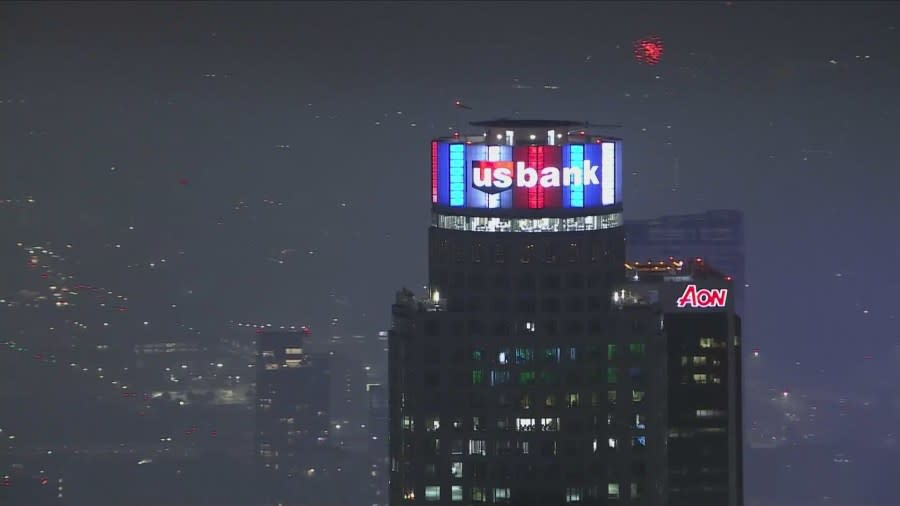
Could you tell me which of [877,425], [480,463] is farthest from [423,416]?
[877,425]

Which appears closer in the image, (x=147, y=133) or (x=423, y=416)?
(x=423, y=416)

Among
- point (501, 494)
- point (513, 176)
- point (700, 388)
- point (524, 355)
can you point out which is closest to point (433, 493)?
point (501, 494)

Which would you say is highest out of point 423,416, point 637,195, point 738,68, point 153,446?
point 738,68

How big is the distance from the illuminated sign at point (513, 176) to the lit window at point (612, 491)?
708 centimetres

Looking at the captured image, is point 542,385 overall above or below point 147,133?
below

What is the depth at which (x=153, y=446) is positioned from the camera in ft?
323

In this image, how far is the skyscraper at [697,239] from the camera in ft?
255

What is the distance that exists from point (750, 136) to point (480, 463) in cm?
6109

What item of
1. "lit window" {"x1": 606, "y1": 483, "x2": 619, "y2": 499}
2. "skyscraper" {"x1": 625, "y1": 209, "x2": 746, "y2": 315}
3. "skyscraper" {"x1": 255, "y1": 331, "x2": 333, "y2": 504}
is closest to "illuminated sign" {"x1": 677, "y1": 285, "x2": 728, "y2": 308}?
"lit window" {"x1": 606, "y1": 483, "x2": 619, "y2": 499}

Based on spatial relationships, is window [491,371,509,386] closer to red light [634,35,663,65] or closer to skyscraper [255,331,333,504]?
red light [634,35,663,65]

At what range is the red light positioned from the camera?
81.3 m

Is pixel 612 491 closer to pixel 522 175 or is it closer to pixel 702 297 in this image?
pixel 522 175

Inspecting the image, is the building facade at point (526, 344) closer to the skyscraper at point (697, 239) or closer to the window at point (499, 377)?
the window at point (499, 377)

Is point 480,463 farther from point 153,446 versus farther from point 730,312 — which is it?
point 153,446
